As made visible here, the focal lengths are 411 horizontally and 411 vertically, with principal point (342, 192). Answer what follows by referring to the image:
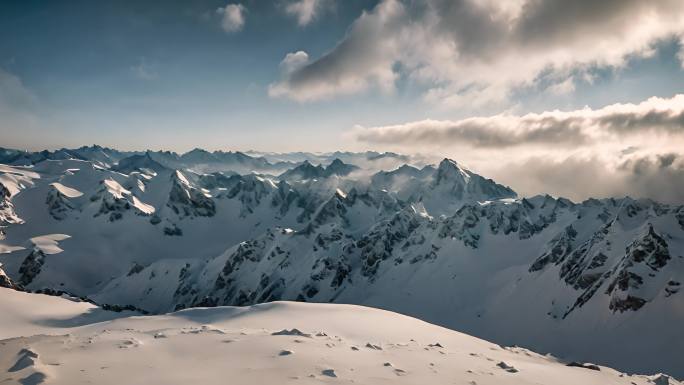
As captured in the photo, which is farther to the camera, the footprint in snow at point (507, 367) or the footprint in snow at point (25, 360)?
the footprint in snow at point (507, 367)

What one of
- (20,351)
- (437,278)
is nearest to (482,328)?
(437,278)

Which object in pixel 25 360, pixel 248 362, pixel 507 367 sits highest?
pixel 25 360

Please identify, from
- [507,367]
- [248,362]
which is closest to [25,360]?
[248,362]

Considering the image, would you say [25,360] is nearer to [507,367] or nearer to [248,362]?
[248,362]

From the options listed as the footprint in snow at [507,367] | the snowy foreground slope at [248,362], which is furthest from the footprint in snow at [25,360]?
the footprint in snow at [507,367]

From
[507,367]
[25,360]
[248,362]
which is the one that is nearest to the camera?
[25,360]

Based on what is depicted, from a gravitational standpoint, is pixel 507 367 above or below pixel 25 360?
below

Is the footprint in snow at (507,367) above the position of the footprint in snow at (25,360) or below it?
below

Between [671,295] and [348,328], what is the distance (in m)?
101

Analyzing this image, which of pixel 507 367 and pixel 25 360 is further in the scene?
pixel 507 367

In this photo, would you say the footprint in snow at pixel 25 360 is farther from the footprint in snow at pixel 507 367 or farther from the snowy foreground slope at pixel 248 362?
the footprint in snow at pixel 507 367

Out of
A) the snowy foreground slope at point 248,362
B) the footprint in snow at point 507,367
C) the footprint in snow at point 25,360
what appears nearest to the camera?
the footprint in snow at point 25,360

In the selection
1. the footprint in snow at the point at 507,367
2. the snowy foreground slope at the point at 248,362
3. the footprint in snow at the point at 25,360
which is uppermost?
the footprint in snow at the point at 25,360

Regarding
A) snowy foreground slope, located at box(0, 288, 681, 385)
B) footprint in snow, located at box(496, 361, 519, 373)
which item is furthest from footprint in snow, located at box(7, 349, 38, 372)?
footprint in snow, located at box(496, 361, 519, 373)
